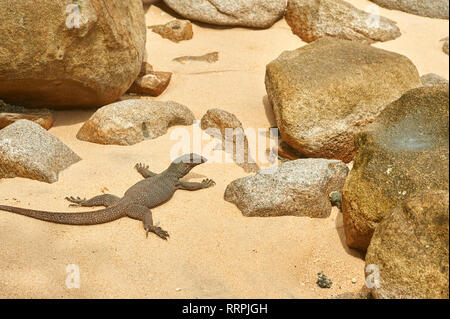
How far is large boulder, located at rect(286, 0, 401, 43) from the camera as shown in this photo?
10.7 m

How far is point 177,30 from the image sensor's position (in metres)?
10.8

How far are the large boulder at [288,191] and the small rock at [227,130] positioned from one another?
1.30 meters

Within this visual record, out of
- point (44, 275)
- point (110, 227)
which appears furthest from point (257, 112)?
point (44, 275)

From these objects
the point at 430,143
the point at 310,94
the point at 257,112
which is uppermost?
the point at 430,143

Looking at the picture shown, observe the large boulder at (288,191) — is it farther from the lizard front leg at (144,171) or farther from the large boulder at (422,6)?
the large boulder at (422,6)

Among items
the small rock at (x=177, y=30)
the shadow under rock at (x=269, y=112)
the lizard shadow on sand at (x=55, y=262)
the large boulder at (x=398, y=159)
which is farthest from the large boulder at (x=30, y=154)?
the small rock at (x=177, y=30)

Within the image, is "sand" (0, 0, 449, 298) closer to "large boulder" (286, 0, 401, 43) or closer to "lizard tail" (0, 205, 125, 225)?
"lizard tail" (0, 205, 125, 225)

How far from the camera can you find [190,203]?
20.0 feet

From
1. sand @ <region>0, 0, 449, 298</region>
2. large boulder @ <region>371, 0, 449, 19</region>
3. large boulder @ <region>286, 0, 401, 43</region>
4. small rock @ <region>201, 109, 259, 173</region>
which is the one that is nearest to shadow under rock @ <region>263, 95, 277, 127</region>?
small rock @ <region>201, 109, 259, 173</region>

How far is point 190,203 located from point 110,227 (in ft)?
3.51

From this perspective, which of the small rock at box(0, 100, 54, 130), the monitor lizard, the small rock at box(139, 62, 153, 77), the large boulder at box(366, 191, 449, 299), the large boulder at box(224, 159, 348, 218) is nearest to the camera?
the large boulder at box(366, 191, 449, 299)

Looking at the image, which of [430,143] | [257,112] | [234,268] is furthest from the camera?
[257,112]

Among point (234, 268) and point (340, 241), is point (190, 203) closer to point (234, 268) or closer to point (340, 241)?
point (234, 268)

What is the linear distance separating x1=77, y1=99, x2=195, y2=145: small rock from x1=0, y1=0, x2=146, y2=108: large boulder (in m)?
0.61
